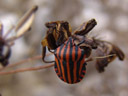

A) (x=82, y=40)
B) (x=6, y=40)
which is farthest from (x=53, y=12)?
(x=82, y=40)

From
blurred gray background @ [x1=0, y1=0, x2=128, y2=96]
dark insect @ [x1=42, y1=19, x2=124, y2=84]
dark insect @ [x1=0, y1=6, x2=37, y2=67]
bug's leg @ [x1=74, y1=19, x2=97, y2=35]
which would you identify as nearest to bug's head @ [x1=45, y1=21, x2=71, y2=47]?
dark insect @ [x1=42, y1=19, x2=124, y2=84]

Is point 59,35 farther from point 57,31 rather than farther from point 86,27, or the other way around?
point 86,27

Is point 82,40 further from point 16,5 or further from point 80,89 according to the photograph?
point 16,5

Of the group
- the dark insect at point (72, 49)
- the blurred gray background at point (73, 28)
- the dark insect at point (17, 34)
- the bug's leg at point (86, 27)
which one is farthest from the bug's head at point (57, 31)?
the blurred gray background at point (73, 28)

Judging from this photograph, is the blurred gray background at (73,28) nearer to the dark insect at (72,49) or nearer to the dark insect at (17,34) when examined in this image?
the dark insect at (17,34)

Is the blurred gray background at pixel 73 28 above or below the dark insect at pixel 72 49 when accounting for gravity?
below

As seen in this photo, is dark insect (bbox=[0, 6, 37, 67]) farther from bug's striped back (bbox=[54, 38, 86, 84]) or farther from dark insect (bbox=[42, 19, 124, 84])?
bug's striped back (bbox=[54, 38, 86, 84])

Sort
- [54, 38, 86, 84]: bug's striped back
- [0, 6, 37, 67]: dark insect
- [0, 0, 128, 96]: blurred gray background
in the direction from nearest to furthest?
[54, 38, 86, 84]: bug's striped back < [0, 6, 37, 67]: dark insect < [0, 0, 128, 96]: blurred gray background

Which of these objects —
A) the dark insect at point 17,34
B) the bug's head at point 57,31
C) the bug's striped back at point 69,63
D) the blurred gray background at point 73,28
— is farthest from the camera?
the blurred gray background at point 73,28
